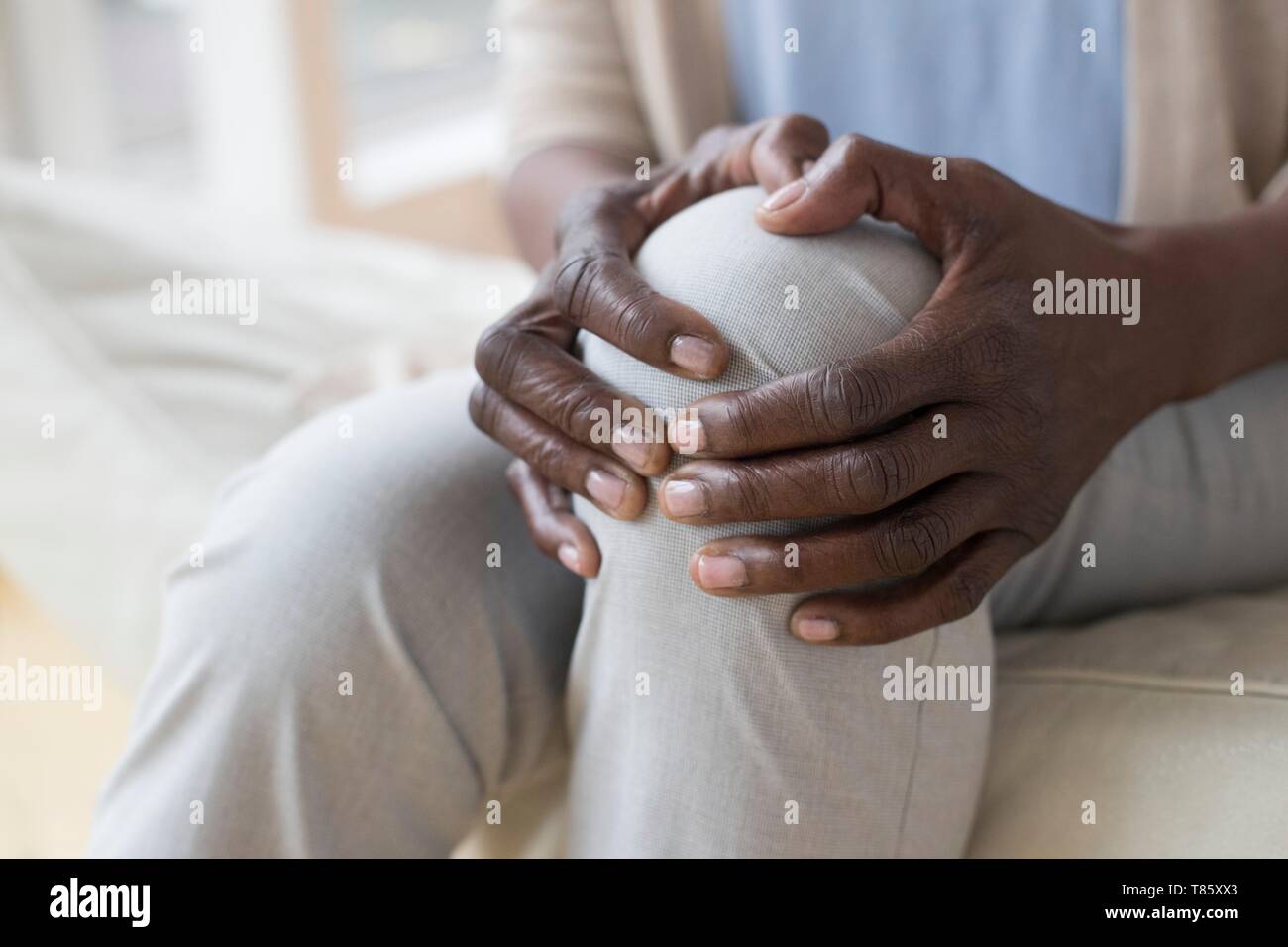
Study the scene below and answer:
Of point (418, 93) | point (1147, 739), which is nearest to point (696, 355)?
point (1147, 739)

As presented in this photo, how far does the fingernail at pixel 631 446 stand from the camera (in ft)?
Answer: 1.56

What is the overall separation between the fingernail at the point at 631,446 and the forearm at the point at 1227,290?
0.84 ft

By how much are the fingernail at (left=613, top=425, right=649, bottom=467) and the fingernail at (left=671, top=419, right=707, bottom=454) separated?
1cm

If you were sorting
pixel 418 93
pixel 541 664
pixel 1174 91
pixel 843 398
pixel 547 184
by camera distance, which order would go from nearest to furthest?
pixel 843 398
pixel 541 664
pixel 1174 91
pixel 547 184
pixel 418 93

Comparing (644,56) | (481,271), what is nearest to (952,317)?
(644,56)

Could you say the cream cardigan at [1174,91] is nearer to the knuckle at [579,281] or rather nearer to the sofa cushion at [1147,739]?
the sofa cushion at [1147,739]

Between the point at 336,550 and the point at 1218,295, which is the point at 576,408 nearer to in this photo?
the point at 336,550

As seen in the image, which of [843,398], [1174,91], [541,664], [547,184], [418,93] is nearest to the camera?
[843,398]

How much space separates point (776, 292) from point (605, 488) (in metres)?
0.11

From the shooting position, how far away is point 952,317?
1.60 ft

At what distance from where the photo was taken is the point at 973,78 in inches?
30.0

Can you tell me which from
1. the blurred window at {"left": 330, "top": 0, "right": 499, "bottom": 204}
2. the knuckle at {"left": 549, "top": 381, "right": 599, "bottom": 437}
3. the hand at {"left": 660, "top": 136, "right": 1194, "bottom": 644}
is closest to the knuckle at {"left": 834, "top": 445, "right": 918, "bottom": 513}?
the hand at {"left": 660, "top": 136, "right": 1194, "bottom": 644}

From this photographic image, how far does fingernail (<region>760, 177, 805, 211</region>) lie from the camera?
51 cm

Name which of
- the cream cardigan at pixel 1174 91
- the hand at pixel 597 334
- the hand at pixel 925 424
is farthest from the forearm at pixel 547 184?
the hand at pixel 925 424
